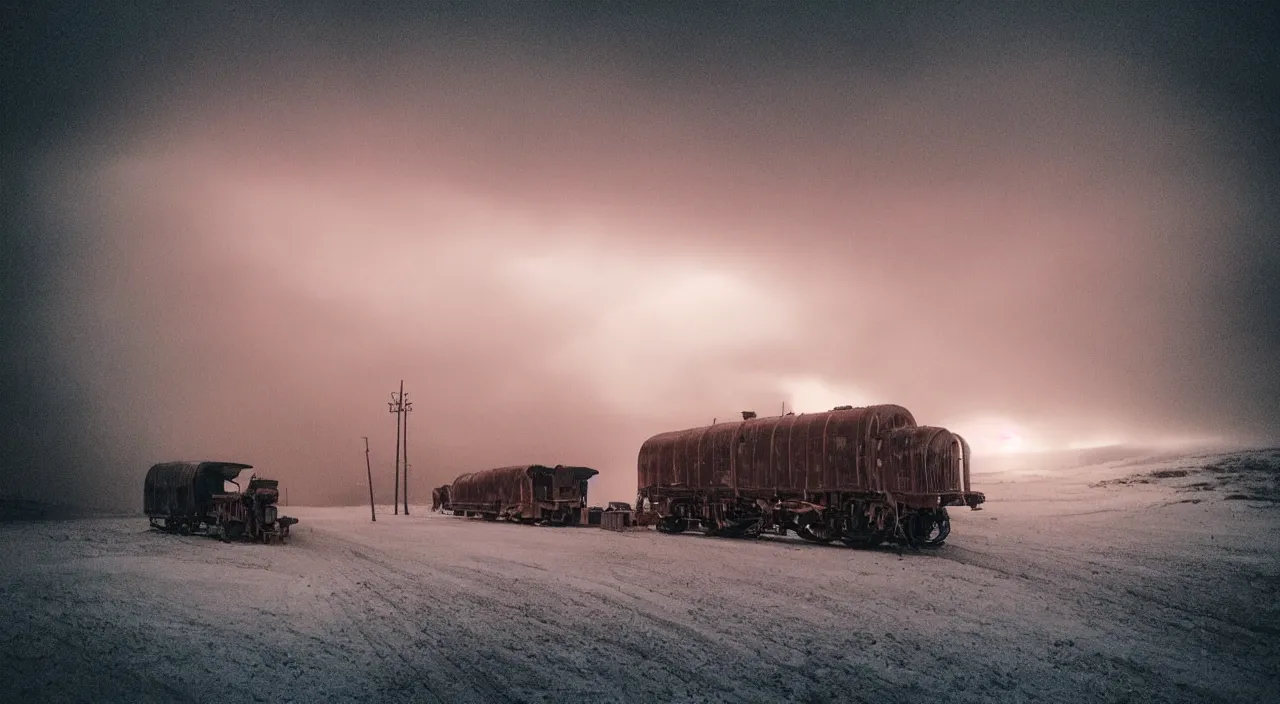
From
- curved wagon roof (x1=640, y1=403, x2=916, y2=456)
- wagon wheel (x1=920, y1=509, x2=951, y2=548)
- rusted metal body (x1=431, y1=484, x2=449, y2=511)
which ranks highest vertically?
curved wagon roof (x1=640, y1=403, x2=916, y2=456)

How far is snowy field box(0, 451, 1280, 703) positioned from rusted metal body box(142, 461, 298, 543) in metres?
5.03

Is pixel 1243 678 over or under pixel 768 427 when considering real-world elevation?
under

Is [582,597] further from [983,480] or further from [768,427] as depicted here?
[983,480]

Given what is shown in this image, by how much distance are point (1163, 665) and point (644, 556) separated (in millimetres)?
12916

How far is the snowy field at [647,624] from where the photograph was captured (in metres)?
8.60

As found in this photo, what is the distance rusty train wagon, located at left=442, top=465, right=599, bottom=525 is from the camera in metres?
39.5

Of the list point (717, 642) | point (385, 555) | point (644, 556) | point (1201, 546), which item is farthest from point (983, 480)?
point (717, 642)

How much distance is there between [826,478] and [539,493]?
20.4 metres

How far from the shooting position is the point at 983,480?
65562 millimetres

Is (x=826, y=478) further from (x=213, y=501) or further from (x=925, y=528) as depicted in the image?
(x=213, y=501)

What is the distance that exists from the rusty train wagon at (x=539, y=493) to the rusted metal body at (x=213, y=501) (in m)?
12.7

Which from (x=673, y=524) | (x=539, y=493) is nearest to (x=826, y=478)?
(x=673, y=524)

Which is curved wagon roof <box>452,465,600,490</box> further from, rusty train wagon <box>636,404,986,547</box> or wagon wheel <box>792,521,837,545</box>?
wagon wheel <box>792,521,837,545</box>

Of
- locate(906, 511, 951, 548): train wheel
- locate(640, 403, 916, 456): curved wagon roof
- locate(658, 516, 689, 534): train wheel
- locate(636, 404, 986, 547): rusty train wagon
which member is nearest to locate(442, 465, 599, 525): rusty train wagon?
locate(658, 516, 689, 534): train wheel
